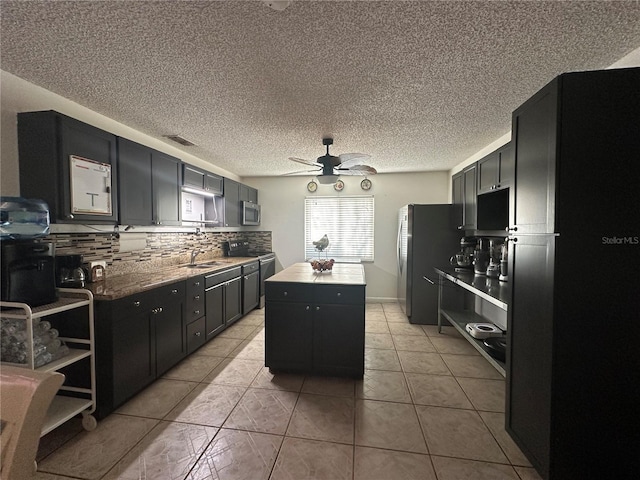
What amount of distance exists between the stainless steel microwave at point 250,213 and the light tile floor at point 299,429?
2.58 metres

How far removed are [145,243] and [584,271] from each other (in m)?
3.78

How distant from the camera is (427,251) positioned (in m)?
3.95

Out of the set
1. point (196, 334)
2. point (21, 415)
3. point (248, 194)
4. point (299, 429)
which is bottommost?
point (299, 429)

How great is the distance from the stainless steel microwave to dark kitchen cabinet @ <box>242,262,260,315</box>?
85cm

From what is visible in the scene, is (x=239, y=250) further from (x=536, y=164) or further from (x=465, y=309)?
(x=536, y=164)

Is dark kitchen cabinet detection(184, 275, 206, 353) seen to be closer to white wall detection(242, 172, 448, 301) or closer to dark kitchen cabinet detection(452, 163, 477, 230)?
white wall detection(242, 172, 448, 301)

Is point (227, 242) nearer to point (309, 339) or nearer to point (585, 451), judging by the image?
point (309, 339)

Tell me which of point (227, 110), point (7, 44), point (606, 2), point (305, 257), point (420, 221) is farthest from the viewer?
point (305, 257)

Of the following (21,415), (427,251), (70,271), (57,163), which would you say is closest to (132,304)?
(70,271)

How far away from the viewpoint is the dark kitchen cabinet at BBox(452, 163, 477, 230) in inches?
126

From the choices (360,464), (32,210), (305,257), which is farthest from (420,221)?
(32,210)

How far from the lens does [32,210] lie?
180cm

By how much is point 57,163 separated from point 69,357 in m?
1.36

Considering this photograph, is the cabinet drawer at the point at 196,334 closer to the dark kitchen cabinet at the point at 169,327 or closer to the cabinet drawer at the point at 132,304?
the dark kitchen cabinet at the point at 169,327
